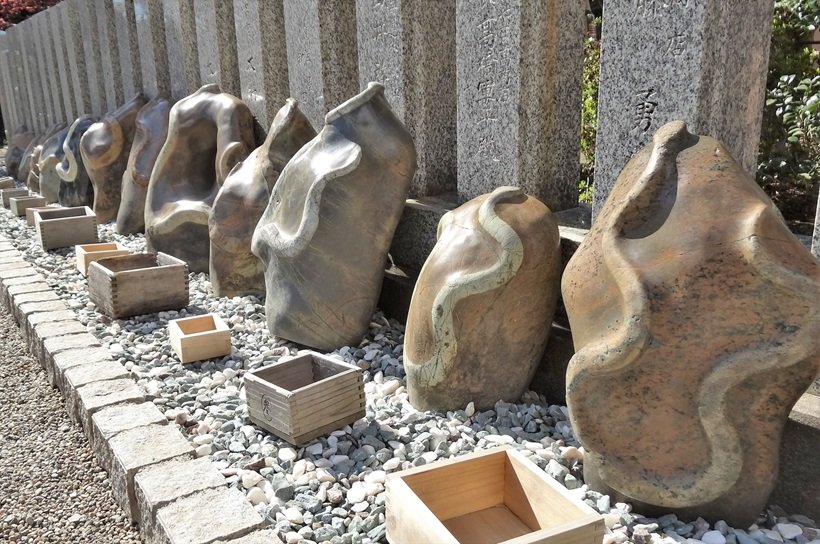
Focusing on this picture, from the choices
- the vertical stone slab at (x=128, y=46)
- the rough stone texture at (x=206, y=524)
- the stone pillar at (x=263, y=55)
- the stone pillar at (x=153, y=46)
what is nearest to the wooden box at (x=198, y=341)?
the rough stone texture at (x=206, y=524)

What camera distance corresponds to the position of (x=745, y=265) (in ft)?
6.16

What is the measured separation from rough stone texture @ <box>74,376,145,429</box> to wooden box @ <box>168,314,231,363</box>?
35 cm

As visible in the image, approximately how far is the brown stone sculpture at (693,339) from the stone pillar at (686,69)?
0.43m

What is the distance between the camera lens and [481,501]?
6.84 ft

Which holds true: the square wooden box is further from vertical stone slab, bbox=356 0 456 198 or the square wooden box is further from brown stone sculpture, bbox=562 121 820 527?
brown stone sculpture, bbox=562 121 820 527

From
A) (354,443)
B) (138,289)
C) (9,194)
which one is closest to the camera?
(354,443)

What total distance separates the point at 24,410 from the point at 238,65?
3.38 metres

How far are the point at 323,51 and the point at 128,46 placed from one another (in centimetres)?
383

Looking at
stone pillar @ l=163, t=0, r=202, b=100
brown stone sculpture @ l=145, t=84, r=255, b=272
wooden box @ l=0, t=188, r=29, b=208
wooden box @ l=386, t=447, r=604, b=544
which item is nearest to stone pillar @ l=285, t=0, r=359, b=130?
brown stone sculpture @ l=145, t=84, r=255, b=272

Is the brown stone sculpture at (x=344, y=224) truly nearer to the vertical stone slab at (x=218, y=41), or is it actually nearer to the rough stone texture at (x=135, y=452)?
the rough stone texture at (x=135, y=452)

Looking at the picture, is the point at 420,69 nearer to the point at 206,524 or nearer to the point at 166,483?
the point at 166,483

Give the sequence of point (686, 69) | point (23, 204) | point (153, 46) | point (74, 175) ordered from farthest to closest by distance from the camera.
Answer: point (23, 204)
point (74, 175)
point (153, 46)
point (686, 69)

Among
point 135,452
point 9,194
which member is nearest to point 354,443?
point 135,452

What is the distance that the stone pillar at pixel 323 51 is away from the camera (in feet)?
14.8
